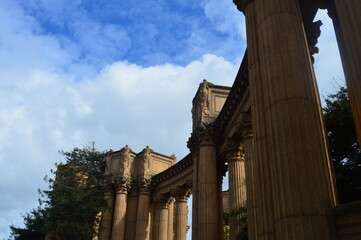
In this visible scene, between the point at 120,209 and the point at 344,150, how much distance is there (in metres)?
31.0

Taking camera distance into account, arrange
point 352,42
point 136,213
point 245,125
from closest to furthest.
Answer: point 352,42
point 245,125
point 136,213

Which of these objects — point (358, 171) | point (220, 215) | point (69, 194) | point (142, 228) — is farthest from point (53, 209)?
point (358, 171)

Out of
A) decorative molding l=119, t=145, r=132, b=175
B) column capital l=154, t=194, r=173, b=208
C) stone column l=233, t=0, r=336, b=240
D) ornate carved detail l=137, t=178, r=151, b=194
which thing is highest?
decorative molding l=119, t=145, r=132, b=175

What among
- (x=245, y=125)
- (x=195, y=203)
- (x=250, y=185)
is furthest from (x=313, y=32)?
(x=195, y=203)

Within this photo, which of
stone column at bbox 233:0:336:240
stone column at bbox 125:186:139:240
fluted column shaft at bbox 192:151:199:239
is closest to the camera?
stone column at bbox 233:0:336:240

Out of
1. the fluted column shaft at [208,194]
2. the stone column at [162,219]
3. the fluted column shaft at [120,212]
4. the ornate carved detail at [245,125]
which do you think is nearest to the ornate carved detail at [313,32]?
the ornate carved detail at [245,125]

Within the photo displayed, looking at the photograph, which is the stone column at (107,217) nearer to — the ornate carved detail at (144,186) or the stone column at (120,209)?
the stone column at (120,209)

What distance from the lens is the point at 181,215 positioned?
45156 mm

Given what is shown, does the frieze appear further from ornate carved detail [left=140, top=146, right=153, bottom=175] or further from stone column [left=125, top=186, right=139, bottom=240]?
ornate carved detail [left=140, top=146, right=153, bottom=175]

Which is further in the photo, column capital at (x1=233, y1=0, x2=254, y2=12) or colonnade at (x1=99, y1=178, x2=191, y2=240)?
colonnade at (x1=99, y1=178, x2=191, y2=240)

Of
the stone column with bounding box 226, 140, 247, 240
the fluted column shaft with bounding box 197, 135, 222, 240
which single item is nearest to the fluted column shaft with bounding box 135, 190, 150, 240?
the fluted column shaft with bounding box 197, 135, 222, 240

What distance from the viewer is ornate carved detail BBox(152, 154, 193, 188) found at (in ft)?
142

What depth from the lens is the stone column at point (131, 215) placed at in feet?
163

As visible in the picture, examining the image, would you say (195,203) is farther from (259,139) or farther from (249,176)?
(259,139)
